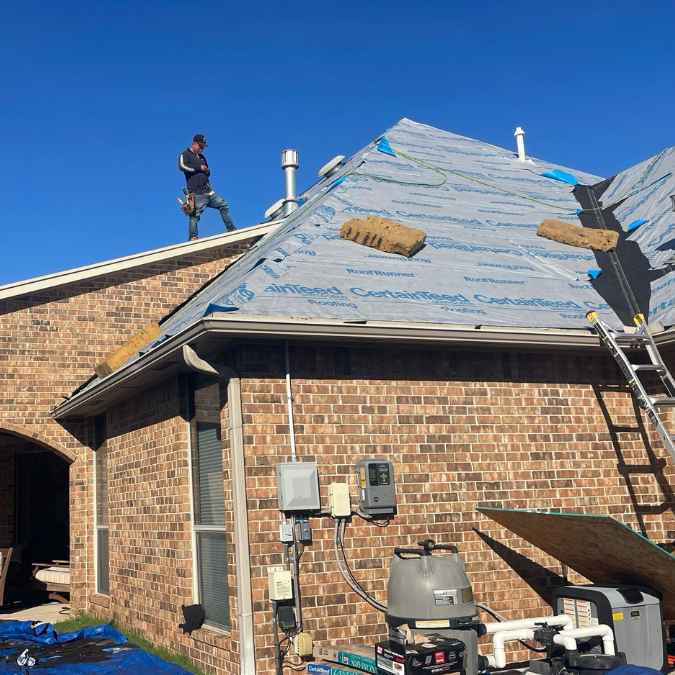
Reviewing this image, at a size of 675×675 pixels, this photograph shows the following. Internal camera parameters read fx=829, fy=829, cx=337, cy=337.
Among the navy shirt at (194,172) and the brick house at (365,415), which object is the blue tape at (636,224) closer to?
the brick house at (365,415)

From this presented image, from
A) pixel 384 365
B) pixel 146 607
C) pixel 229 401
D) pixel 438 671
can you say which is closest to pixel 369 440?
pixel 384 365

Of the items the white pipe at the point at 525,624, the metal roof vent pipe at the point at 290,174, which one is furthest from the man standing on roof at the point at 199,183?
the white pipe at the point at 525,624

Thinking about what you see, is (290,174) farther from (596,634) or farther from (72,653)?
(596,634)

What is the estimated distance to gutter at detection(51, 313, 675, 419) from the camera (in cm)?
776

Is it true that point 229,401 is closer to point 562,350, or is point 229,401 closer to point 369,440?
point 369,440

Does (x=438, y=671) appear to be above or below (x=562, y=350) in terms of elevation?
below

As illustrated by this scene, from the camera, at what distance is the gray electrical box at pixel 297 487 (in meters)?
7.86

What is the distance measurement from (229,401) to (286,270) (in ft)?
6.13

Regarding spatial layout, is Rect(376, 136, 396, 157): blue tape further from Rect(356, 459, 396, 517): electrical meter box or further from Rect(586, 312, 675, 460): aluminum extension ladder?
Rect(356, 459, 396, 517): electrical meter box

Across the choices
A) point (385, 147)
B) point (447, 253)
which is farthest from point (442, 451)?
point (385, 147)

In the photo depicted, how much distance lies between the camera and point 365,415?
859 centimetres

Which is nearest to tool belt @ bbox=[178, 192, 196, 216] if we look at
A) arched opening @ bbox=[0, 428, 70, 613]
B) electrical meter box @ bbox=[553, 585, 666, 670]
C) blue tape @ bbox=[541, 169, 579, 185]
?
arched opening @ bbox=[0, 428, 70, 613]

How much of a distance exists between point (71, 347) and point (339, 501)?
720cm

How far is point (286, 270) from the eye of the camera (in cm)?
920
